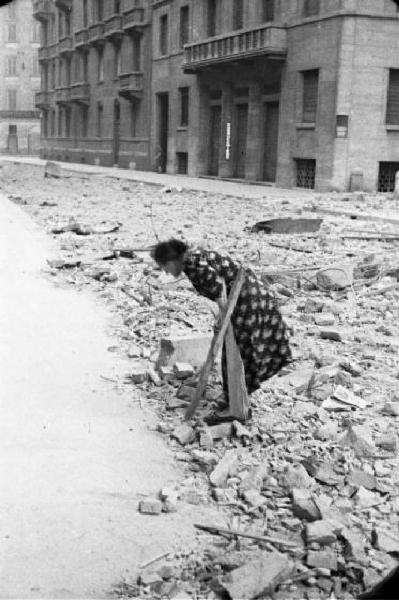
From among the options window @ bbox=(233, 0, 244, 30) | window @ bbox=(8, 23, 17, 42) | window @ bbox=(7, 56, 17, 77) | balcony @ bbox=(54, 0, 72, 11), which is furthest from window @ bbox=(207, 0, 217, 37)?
window @ bbox=(8, 23, 17, 42)

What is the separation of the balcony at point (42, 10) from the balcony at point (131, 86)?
1897 cm

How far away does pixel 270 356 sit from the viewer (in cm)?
→ 521

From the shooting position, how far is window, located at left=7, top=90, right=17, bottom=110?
76256mm

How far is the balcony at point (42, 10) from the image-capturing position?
55222mm

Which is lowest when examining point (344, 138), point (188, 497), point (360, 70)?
point (188, 497)

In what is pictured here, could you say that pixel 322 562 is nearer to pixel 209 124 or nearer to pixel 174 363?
pixel 174 363

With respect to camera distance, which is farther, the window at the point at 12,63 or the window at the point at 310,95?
the window at the point at 12,63

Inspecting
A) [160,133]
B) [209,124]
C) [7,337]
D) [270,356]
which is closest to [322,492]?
[270,356]

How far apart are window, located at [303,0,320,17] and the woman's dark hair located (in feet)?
73.6

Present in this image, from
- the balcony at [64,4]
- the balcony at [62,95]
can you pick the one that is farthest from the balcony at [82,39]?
the balcony at [64,4]

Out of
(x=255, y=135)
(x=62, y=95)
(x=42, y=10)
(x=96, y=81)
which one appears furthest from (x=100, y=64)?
(x=255, y=135)

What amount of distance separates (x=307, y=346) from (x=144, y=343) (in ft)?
4.91

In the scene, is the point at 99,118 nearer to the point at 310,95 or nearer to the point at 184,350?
the point at 310,95

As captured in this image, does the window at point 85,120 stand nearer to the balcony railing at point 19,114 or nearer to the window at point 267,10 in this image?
the window at point 267,10
